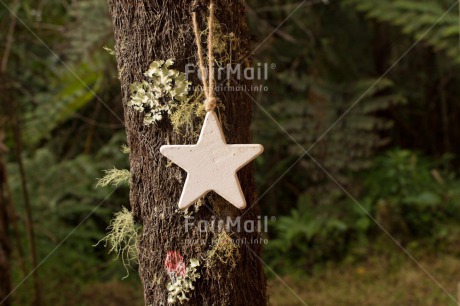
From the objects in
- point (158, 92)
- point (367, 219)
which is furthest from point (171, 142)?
point (367, 219)

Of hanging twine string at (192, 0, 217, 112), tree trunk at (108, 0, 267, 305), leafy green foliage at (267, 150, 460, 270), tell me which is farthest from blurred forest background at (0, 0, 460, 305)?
hanging twine string at (192, 0, 217, 112)

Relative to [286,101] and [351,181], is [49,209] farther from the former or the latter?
[351,181]

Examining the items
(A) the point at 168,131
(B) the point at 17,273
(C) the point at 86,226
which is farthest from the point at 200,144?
(C) the point at 86,226

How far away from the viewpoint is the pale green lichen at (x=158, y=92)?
4.05ft

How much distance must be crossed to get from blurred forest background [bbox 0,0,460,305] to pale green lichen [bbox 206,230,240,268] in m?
2.08

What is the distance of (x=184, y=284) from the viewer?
1.27 m

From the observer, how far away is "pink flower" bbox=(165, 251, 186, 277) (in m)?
1.28

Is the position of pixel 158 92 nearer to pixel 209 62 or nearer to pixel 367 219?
pixel 209 62

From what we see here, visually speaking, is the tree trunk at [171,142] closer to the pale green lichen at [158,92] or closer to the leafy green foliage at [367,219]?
the pale green lichen at [158,92]

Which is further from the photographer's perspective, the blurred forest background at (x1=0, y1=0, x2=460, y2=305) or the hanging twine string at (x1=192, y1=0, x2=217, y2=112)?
the blurred forest background at (x1=0, y1=0, x2=460, y2=305)

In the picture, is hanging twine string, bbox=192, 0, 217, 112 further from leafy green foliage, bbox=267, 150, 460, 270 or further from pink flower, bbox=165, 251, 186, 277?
leafy green foliage, bbox=267, 150, 460, 270

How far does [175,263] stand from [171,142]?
0.86ft

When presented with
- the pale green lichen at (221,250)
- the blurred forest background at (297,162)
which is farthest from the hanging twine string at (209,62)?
the blurred forest background at (297,162)

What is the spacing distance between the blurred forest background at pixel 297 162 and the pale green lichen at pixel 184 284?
2053mm
